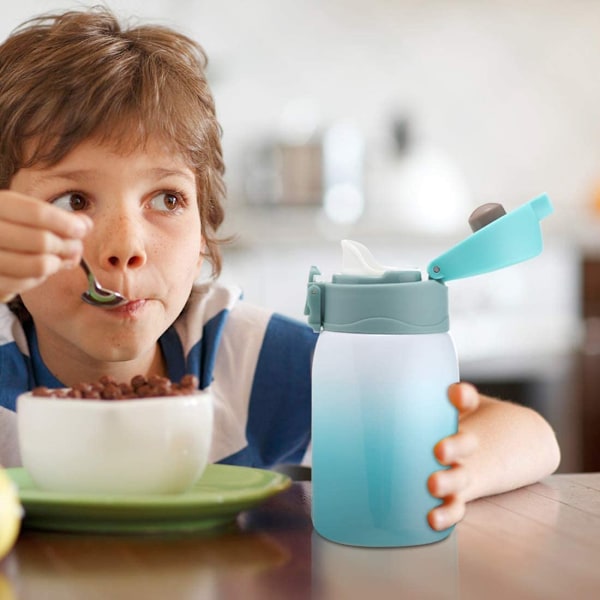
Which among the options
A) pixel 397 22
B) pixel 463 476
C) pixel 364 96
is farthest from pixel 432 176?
pixel 463 476

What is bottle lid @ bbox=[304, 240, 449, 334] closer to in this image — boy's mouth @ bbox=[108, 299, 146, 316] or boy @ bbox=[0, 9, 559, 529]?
boy @ bbox=[0, 9, 559, 529]

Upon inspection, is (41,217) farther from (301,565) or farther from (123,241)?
(301,565)

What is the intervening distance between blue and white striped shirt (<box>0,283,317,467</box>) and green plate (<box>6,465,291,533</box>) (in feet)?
1.69

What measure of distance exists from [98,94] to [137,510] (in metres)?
0.52

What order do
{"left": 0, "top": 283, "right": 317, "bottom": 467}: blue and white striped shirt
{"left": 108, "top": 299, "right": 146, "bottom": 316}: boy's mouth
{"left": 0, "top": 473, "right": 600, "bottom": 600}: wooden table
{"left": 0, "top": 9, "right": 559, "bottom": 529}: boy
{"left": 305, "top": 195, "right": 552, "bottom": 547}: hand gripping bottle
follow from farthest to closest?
{"left": 0, "top": 283, "right": 317, "bottom": 467}: blue and white striped shirt, {"left": 108, "top": 299, "right": 146, "bottom": 316}: boy's mouth, {"left": 0, "top": 9, "right": 559, "bottom": 529}: boy, {"left": 305, "top": 195, "right": 552, "bottom": 547}: hand gripping bottle, {"left": 0, "top": 473, "right": 600, "bottom": 600}: wooden table

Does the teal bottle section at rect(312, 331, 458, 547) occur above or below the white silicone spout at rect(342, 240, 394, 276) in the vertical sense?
below

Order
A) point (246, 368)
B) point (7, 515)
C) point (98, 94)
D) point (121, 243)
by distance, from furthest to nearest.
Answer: point (246, 368) → point (98, 94) → point (121, 243) → point (7, 515)

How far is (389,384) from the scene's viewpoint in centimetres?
70

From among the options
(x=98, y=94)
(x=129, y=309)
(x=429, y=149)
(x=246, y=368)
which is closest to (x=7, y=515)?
(x=129, y=309)

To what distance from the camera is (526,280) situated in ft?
12.1

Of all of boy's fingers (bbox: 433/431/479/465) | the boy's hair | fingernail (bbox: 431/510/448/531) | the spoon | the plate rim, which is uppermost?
the boy's hair

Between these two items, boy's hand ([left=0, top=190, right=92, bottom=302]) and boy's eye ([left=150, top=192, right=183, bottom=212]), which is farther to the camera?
boy's eye ([left=150, top=192, right=183, bottom=212])

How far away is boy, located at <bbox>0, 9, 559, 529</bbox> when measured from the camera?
0.94 metres

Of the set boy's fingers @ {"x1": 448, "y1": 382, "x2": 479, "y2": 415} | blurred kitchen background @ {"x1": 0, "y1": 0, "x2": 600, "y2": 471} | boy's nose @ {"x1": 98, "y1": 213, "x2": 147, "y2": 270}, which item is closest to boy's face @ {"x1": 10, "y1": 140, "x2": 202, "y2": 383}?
boy's nose @ {"x1": 98, "y1": 213, "x2": 147, "y2": 270}
